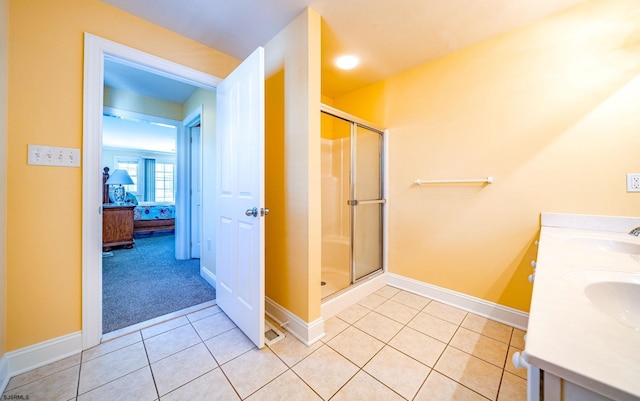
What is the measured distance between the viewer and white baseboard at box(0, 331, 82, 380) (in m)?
1.28

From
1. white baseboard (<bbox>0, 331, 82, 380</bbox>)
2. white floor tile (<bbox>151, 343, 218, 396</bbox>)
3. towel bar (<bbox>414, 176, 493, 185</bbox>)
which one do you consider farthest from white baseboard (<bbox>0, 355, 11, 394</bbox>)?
towel bar (<bbox>414, 176, 493, 185</bbox>)

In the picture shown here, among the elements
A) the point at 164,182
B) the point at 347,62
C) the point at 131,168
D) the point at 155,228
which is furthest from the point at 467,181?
the point at 131,168

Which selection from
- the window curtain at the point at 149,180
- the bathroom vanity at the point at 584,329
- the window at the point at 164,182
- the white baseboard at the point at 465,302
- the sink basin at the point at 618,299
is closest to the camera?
the bathroom vanity at the point at 584,329

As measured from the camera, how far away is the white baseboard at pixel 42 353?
1.28 metres

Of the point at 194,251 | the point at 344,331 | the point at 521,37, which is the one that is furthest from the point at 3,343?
the point at 521,37

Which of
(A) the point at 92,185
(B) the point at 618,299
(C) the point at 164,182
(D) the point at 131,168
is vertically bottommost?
(B) the point at 618,299

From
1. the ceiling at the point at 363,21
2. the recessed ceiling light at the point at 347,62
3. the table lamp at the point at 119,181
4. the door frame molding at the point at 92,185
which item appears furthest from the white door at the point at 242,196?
the table lamp at the point at 119,181

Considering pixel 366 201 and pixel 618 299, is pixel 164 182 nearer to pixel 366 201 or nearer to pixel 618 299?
pixel 366 201

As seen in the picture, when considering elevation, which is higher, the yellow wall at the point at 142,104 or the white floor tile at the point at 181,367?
the yellow wall at the point at 142,104

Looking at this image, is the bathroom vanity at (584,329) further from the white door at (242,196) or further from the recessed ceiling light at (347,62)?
the recessed ceiling light at (347,62)

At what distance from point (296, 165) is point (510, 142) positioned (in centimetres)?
165

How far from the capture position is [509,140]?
179 centimetres

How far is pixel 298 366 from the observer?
137 cm

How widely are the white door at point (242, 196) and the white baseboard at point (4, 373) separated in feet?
3.67
